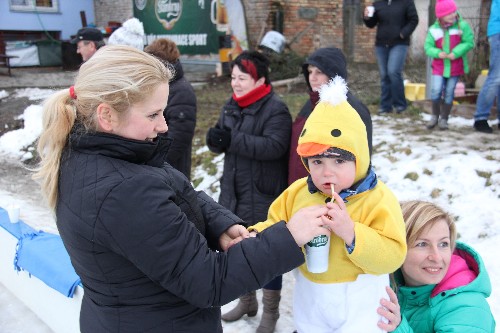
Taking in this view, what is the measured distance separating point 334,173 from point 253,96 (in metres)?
1.71

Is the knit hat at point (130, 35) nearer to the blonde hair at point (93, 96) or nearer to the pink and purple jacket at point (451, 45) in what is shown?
the pink and purple jacket at point (451, 45)

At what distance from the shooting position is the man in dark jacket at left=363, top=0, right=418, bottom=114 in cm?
750

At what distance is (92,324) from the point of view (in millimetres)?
1745

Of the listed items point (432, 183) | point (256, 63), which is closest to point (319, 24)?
point (432, 183)

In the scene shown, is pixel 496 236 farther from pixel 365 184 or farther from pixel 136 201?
pixel 136 201

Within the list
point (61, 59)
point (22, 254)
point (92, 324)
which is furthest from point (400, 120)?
point (61, 59)

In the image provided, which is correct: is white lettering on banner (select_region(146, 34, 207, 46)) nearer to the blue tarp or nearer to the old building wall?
the old building wall

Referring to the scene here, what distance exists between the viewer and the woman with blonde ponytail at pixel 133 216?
4.82 ft

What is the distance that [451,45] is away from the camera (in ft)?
20.6

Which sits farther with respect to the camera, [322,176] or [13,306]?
[13,306]

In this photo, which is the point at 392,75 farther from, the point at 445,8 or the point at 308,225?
the point at 308,225

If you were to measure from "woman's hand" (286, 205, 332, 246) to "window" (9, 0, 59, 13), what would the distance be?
1845 cm

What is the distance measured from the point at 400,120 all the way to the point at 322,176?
5769 mm

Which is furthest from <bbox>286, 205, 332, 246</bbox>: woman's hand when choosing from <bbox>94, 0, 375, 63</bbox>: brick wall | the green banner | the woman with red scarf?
the green banner
